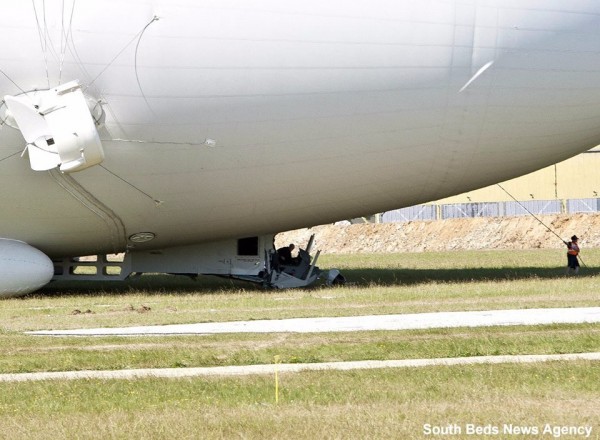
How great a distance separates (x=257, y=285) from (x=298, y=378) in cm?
2111

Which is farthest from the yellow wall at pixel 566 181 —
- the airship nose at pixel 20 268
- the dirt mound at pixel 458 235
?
the airship nose at pixel 20 268

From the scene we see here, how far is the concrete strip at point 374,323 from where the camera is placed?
20.7 m

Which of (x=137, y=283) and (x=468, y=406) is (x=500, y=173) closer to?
(x=137, y=283)

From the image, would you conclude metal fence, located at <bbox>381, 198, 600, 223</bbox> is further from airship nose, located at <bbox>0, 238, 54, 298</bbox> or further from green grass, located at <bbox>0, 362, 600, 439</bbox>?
green grass, located at <bbox>0, 362, 600, 439</bbox>

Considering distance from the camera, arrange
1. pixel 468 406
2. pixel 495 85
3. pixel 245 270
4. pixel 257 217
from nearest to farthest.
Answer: pixel 468 406 → pixel 495 85 → pixel 257 217 → pixel 245 270

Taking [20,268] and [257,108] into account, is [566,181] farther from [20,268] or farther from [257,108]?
[20,268]

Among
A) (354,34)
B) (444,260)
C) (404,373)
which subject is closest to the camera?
(404,373)

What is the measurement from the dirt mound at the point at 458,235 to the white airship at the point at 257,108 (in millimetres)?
43243

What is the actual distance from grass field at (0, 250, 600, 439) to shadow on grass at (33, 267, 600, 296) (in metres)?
4.38

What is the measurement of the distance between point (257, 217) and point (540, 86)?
9174 millimetres

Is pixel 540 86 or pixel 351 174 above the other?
pixel 540 86

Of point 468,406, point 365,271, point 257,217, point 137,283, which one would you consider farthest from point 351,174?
point 468,406

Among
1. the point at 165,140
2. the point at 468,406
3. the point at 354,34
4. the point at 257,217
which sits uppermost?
the point at 354,34

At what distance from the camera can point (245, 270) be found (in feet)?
110
